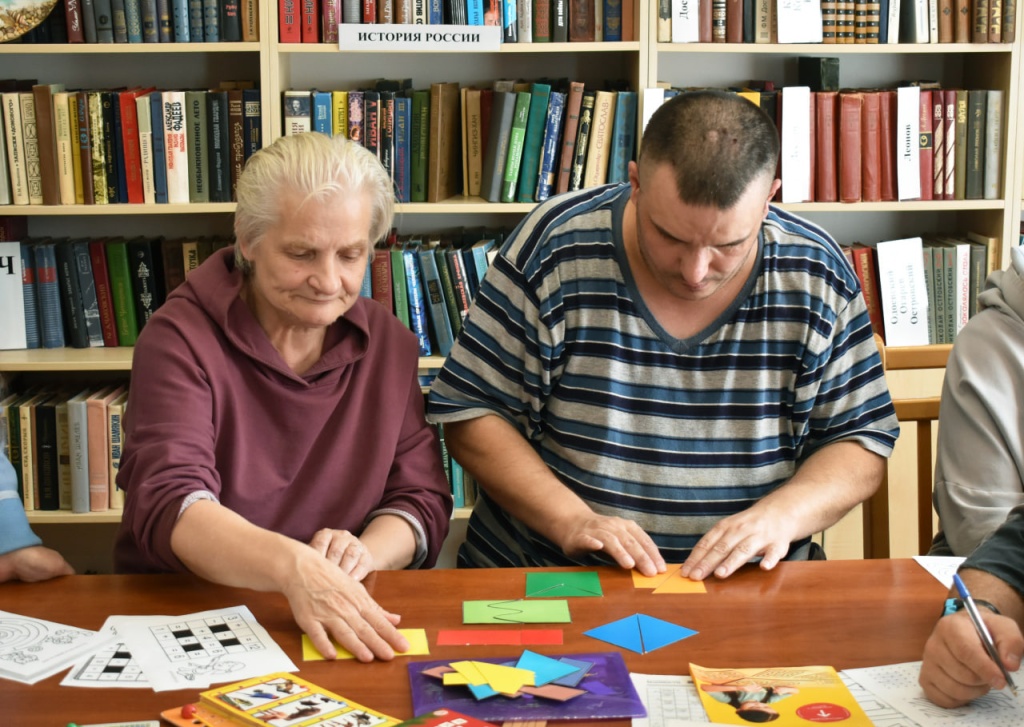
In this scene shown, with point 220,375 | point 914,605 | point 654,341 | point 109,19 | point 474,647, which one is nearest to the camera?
point 474,647

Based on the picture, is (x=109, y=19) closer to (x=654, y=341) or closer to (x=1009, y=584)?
(x=654, y=341)

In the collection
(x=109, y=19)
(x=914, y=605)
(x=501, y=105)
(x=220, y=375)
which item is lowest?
(x=914, y=605)

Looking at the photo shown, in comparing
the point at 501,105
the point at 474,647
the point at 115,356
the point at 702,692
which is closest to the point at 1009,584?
the point at 702,692

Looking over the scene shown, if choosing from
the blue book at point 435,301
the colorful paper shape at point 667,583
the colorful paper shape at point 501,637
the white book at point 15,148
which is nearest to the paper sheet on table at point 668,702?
the colorful paper shape at point 501,637

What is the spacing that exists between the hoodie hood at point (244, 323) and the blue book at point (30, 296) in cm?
147

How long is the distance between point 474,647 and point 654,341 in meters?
0.64

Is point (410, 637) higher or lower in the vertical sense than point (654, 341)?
lower

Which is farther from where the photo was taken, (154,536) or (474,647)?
(154,536)

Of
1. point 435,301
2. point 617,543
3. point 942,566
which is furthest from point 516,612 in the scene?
point 435,301

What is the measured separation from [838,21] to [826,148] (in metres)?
0.33

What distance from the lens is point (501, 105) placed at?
2926mm

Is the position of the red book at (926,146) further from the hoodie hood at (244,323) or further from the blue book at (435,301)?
the hoodie hood at (244,323)

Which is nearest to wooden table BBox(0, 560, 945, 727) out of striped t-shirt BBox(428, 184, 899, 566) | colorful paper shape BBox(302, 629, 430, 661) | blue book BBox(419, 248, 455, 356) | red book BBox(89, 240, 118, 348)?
colorful paper shape BBox(302, 629, 430, 661)

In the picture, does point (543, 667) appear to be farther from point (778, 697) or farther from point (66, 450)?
point (66, 450)
